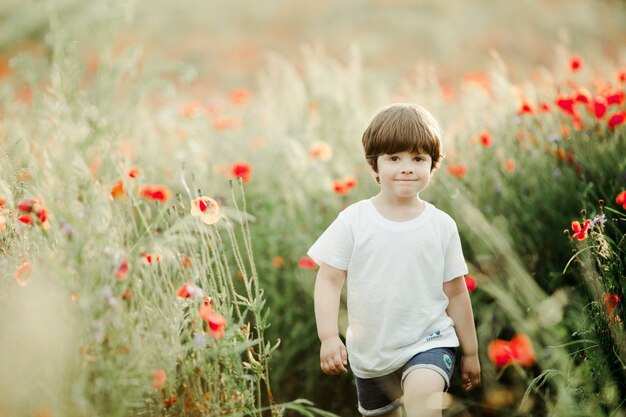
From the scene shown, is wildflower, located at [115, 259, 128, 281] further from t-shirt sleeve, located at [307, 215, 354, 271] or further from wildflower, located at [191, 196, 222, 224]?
t-shirt sleeve, located at [307, 215, 354, 271]

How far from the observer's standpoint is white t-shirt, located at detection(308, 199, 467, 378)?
208 centimetres

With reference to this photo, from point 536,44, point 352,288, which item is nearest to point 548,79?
point 352,288

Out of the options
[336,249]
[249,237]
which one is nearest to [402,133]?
[336,249]

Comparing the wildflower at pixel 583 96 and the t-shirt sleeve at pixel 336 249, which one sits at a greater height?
the wildflower at pixel 583 96

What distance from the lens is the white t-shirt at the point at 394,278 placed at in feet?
6.83

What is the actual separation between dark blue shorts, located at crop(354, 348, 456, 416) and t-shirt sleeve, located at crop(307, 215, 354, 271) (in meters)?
0.37

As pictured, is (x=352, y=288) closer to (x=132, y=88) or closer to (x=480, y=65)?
(x=132, y=88)

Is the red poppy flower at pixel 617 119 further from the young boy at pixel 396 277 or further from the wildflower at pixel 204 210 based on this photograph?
the wildflower at pixel 204 210

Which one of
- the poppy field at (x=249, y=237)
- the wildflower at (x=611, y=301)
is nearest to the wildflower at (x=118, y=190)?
the poppy field at (x=249, y=237)

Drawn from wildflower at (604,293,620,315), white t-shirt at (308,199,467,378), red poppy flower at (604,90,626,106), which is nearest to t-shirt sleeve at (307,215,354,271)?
white t-shirt at (308,199,467,378)

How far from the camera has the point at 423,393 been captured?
1.92 m

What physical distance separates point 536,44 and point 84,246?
46.1ft

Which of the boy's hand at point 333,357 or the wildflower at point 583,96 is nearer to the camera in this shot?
the boy's hand at point 333,357

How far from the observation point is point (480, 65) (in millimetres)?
13375
